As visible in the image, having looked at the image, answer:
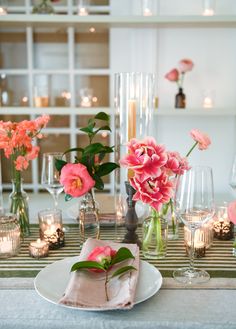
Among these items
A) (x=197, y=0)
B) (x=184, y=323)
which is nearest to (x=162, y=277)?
(x=184, y=323)

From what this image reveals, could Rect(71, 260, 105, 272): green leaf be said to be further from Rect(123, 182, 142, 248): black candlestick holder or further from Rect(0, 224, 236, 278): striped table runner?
Rect(123, 182, 142, 248): black candlestick holder

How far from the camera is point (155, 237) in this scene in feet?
3.51

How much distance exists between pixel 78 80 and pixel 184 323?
198cm

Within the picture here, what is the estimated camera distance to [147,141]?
97 centimetres

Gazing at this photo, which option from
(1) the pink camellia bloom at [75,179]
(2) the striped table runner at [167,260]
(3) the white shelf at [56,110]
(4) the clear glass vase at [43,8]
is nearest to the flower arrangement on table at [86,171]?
(1) the pink camellia bloom at [75,179]

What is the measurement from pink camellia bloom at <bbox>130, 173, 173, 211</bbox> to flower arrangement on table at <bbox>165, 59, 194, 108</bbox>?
141 cm

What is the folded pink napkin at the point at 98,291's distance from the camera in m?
0.79

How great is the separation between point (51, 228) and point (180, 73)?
60.5 inches

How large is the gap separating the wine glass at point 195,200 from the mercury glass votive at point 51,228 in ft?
1.13

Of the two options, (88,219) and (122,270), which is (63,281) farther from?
(88,219)

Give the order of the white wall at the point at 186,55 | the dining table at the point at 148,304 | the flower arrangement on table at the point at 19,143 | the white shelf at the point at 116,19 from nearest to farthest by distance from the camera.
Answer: the dining table at the point at 148,304, the flower arrangement on table at the point at 19,143, the white shelf at the point at 116,19, the white wall at the point at 186,55

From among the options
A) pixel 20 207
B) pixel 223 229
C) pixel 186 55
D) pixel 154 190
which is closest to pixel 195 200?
pixel 154 190

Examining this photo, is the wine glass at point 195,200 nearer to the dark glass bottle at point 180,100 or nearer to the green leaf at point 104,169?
the green leaf at point 104,169

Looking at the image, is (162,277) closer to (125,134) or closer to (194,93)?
(125,134)
